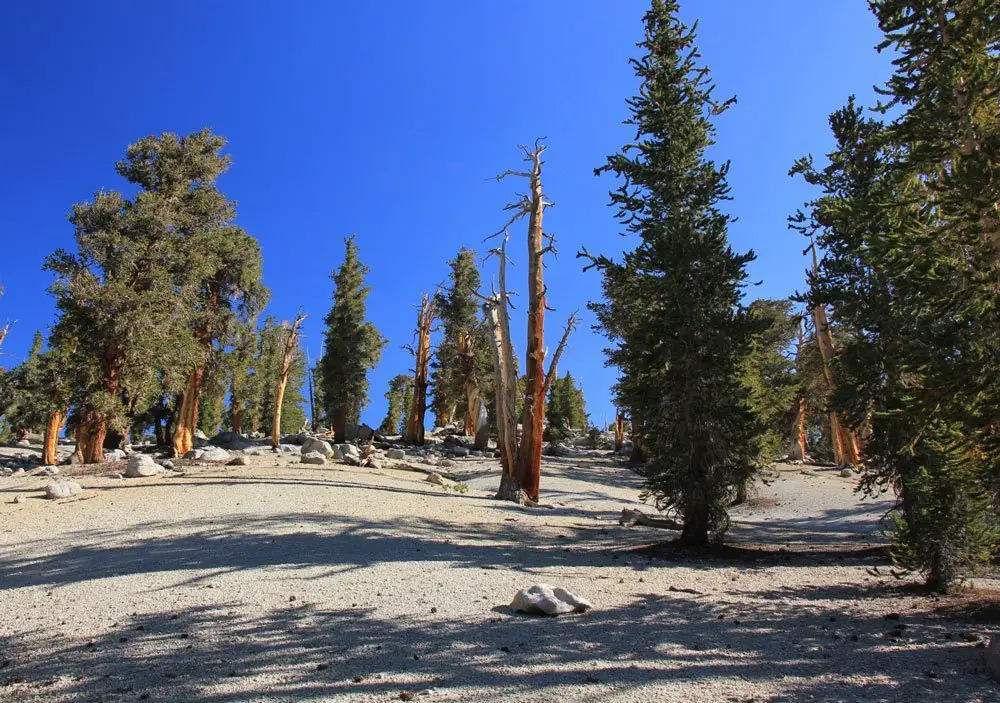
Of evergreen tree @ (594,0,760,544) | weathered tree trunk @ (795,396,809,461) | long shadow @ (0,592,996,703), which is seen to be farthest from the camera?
weathered tree trunk @ (795,396,809,461)

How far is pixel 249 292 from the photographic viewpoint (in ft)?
90.4

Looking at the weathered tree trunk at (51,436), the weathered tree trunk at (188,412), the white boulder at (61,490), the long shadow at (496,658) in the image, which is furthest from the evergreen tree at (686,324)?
the weathered tree trunk at (51,436)

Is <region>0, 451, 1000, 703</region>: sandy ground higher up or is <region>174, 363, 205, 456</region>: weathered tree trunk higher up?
<region>174, 363, 205, 456</region>: weathered tree trunk

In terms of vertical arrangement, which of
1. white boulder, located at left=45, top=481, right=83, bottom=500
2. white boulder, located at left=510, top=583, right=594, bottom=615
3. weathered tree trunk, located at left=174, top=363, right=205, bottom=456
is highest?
weathered tree trunk, located at left=174, top=363, right=205, bottom=456

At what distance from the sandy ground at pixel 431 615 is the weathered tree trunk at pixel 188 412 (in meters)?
13.7

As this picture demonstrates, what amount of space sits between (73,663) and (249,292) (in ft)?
83.1

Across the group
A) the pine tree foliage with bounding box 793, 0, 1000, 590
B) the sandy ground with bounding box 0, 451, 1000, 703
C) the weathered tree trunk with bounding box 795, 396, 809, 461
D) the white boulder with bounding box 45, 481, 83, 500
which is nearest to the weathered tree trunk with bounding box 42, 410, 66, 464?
the white boulder with bounding box 45, 481, 83, 500

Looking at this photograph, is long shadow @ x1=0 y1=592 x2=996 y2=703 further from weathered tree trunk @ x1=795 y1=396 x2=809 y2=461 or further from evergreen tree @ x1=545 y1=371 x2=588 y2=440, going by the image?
evergreen tree @ x1=545 y1=371 x2=588 y2=440

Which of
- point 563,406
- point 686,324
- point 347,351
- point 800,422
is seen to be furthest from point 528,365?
point 563,406

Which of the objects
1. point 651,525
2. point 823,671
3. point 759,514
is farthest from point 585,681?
point 759,514

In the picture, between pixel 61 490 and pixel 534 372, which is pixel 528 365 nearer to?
pixel 534 372

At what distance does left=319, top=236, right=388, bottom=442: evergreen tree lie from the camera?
113 ft

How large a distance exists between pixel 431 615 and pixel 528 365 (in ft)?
36.7

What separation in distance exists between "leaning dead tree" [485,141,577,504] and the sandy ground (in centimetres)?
448
